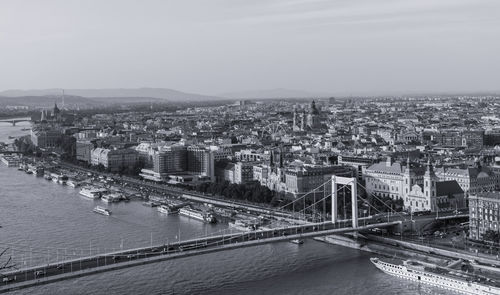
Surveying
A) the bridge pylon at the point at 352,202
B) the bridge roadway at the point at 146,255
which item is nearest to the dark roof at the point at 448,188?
the bridge pylon at the point at 352,202

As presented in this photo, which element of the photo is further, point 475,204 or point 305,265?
point 475,204

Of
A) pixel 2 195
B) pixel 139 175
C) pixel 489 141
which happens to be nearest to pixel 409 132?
pixel 489 141

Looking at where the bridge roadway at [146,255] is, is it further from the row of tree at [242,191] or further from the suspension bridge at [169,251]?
the row of tree at [242,191]

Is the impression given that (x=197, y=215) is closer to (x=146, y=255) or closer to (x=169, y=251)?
(x=169, y=251)

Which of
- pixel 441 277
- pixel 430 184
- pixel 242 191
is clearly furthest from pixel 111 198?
pixel 441 277

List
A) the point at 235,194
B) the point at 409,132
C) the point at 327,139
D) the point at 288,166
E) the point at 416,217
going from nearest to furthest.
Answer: the point at 416,217
the point at 235,194
the point at 288,166
the point at 327,139
the point at 409,132

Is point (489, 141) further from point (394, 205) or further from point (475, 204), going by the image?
point (475, 204)
